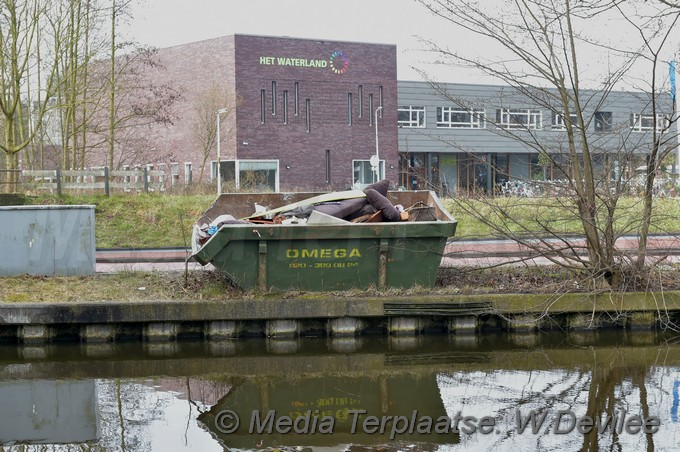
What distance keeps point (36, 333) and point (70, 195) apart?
40.3 ft

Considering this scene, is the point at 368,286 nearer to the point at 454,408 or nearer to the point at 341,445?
the point at 454,408

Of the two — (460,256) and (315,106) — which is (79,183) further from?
(315,106)

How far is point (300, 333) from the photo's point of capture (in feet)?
41.7

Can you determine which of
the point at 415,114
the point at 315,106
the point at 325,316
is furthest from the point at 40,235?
the point at 415,114

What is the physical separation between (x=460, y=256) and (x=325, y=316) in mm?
2427

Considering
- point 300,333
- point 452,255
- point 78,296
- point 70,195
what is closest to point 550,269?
point 452,255

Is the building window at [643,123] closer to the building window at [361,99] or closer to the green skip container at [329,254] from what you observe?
the green skip container at [329,254]

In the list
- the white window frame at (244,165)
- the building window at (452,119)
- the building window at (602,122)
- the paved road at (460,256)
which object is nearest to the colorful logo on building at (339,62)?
the white window frame at (244,165)

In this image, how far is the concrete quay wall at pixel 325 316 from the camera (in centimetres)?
1238

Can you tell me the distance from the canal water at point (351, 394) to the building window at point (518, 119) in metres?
3.14

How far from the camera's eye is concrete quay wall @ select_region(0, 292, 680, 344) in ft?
40.6

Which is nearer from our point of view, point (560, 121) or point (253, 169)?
point (560, 121)

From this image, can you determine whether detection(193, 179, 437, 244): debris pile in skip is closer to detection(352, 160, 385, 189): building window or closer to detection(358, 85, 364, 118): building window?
detection(352, 160, 385, 189): building window

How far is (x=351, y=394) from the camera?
376 inches
